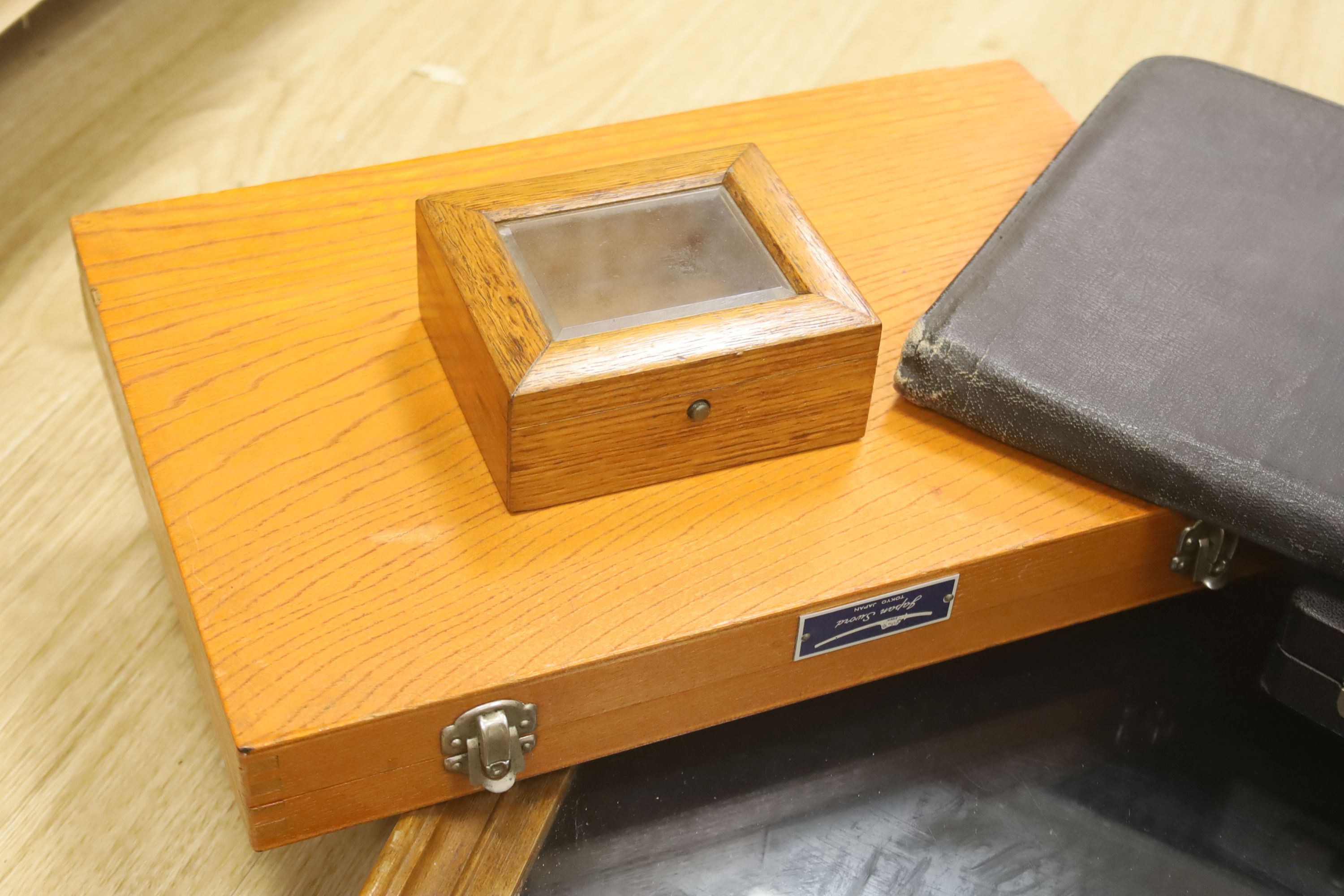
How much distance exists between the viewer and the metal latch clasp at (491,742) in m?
0.69

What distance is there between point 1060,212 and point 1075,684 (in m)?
0.29

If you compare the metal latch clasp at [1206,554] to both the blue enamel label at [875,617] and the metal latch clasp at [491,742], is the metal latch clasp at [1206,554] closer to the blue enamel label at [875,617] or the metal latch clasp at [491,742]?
the blue enamel label at [875,617]

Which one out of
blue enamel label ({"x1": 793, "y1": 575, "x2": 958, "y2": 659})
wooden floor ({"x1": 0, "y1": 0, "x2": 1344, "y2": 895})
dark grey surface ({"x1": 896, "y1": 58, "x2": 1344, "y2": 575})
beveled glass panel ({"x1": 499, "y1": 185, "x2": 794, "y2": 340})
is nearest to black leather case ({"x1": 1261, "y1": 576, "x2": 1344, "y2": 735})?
dark grey surface ({"x1": 896, "y1": 58, "x2": 1344, "y2": 575})

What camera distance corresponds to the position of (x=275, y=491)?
0.75m

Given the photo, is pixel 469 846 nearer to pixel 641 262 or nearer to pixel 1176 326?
pixel 641 262

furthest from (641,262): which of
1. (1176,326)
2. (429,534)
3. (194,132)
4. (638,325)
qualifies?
(194,132)

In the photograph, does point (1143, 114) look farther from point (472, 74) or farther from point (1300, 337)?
point (472, 74)

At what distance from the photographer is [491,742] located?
0.69m

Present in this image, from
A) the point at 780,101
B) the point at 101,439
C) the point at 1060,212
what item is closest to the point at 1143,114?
the point at 1060,212

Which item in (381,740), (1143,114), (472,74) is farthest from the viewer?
(472,74)

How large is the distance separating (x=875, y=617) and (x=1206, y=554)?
0.69 feet

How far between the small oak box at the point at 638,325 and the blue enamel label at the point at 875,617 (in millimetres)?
101

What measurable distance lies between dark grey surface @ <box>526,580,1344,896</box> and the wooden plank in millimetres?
12

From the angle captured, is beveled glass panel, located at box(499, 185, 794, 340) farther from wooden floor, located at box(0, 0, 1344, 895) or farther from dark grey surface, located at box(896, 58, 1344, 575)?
wooden floor, located at box(0, 0, 1344, 895)
